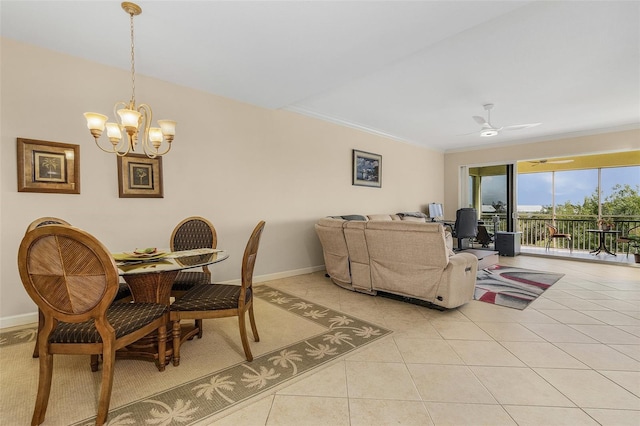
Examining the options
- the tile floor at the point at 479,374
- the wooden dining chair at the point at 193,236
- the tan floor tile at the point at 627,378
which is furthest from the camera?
the wooden dining chair at the point at 193,236

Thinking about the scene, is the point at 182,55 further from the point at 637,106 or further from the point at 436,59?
the point at 637,106

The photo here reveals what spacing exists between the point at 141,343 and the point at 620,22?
478 centimetres

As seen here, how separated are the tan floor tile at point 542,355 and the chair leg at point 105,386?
8.73 ft

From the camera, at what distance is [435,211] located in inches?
299

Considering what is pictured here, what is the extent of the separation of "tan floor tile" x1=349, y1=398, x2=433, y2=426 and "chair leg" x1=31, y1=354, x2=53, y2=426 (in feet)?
5.28

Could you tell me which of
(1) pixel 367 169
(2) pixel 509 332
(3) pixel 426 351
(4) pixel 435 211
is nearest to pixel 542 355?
(2) pixel 509 332

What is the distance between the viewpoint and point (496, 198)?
307 inches

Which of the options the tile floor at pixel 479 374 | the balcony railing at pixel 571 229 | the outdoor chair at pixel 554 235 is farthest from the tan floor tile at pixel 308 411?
the outdoor chair at pixel 554 235

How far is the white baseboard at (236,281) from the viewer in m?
2.77

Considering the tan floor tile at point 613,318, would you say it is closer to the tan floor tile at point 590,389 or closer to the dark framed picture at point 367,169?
the tan floor tile at point 590,389

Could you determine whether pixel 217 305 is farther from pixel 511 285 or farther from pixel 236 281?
pixel 511 285

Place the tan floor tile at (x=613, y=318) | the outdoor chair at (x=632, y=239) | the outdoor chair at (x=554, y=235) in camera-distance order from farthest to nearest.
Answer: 1. the outdoor chair at (x=554, y=235)
2. the outdoor chair at (x=632, y=239)
3. the tan floor tile at (x=613, y=318)

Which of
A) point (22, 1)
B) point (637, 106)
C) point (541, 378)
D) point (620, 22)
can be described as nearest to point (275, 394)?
point (541, 378)

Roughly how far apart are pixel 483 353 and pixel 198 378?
2090 millimetres
